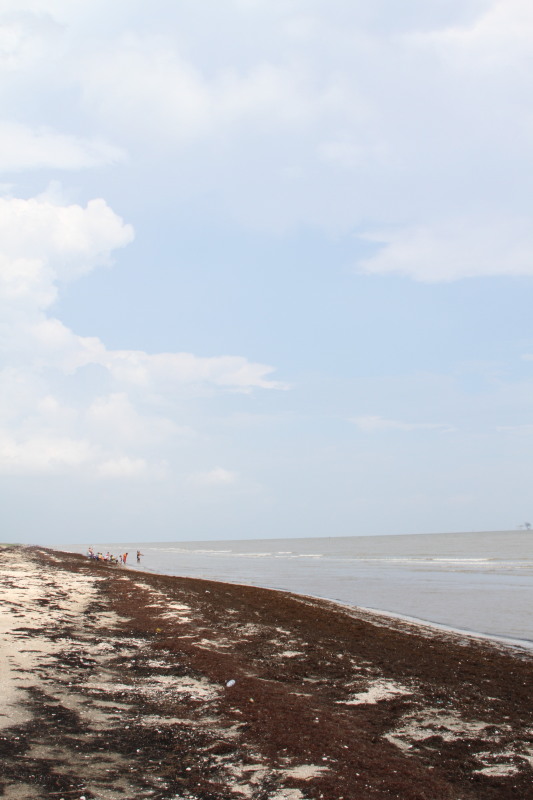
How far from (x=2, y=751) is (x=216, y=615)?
1448 centimetres

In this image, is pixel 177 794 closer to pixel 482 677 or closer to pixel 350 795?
pixel 350 795

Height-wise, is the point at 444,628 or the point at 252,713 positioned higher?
the point at 252,713

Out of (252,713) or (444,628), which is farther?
(444,628)

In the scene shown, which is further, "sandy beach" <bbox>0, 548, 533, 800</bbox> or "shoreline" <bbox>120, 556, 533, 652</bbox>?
"shoreline" <bbox>120, 556, 533, 652</bbox>

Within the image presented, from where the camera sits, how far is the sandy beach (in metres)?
6.31

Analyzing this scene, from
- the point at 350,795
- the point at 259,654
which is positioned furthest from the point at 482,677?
the point at 350,795

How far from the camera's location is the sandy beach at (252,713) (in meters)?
6.31

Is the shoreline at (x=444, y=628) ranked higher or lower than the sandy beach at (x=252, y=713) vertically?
lower

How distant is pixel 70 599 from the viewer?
2209 centimetres

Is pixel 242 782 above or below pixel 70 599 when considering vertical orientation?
above

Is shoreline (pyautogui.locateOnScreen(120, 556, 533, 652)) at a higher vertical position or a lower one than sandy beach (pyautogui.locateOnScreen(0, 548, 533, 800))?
lower

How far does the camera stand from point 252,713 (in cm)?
880

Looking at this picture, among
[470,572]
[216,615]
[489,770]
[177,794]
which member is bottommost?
[470,572]

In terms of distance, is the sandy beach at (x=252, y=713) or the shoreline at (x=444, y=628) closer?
the sandy beach at (x=252, y=713)
